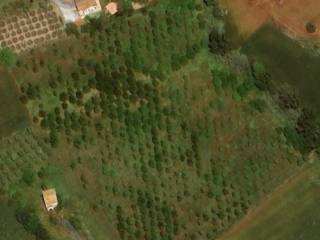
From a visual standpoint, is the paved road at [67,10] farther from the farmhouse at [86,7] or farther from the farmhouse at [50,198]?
the farmhouse at [50,198]

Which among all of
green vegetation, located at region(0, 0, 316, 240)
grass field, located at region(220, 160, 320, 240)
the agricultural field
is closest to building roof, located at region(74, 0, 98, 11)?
green vegetation, located at region(0, 0, 316, 240)

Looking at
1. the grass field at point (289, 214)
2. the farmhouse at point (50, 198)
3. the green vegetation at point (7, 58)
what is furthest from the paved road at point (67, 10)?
the grass field at point (289, 214)

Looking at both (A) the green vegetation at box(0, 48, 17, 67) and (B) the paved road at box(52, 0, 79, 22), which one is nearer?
(A) the green vegetation at box(0, 48, 17, 67)

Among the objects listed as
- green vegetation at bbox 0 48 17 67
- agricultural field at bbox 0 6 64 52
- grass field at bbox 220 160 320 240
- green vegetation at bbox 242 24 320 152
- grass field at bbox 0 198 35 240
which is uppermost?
agricultural field at bbox 0 6 64 52

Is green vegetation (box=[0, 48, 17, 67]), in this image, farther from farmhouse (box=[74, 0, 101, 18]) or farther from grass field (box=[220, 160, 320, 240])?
grass field (box=[220, 160, 320, 240])

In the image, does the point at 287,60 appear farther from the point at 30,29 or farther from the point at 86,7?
the point at 30,29
